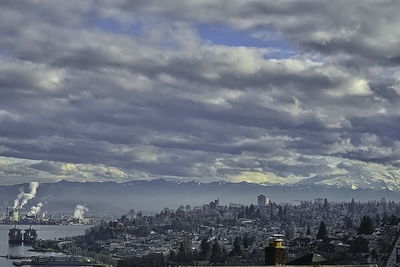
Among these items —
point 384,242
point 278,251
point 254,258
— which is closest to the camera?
point 278,251

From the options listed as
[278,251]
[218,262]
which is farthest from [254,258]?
[278,251]

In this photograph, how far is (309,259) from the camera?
47.6 metres

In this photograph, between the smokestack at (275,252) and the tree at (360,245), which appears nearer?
the smokestack at (275,252)

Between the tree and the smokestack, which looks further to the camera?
the tree

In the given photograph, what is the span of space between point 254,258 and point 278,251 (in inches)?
6590

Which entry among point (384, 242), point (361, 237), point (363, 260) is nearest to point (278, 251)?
point (363, 260)

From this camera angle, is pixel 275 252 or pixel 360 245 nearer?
pixel 275 252

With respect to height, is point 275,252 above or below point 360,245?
below

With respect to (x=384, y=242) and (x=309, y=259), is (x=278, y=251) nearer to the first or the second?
(x=309, y=259)

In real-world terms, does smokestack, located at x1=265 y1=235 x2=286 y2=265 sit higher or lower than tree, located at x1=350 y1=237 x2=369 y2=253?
lower

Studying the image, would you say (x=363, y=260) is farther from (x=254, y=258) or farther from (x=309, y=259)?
(x=309, y=259)

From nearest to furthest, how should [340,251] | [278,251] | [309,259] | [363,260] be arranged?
[278,251], [309,259], [363,260], [340,251]

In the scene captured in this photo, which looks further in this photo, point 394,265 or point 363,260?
point 363,260

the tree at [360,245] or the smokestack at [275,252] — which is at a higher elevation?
the tree at [360,245]
